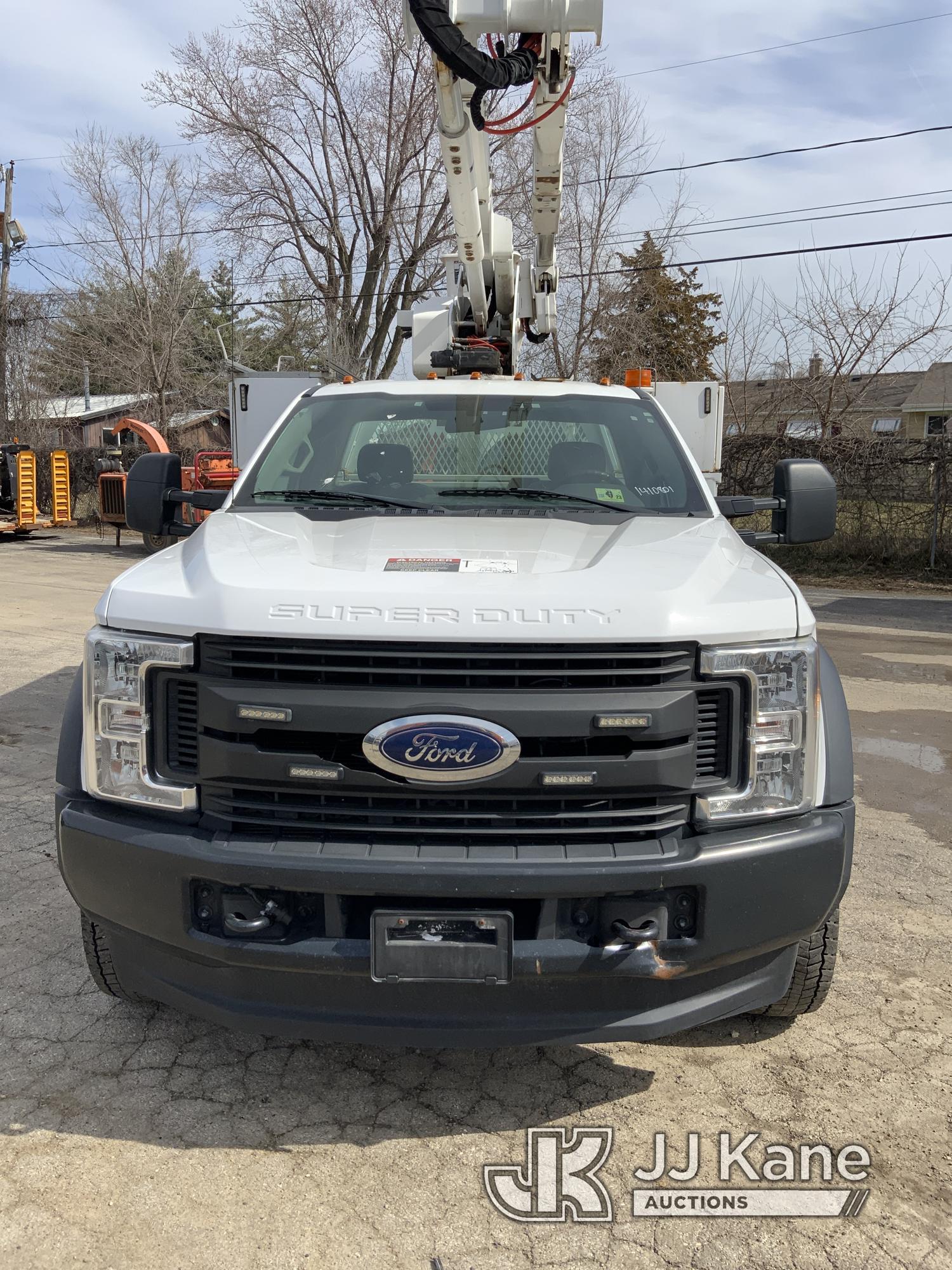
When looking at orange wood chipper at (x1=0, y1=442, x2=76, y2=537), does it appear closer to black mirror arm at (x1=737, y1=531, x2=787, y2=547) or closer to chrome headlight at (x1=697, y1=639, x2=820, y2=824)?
black mirror arm at (x1=737, y1=531, x2=787, y2=547)

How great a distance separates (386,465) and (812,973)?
7.61 ft

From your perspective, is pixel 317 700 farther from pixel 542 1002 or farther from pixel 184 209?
pixel 184 209

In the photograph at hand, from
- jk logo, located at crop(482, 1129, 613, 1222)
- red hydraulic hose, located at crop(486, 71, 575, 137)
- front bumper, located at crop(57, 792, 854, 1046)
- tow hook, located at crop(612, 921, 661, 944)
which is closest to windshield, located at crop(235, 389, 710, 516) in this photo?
front bumper, located at crop(57, 792, 854, 1046)

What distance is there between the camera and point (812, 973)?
2.93 meters

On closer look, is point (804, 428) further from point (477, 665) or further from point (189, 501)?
point (477, 665)

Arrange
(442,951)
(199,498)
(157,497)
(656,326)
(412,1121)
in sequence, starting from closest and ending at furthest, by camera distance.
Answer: (442,951)
(412,1121)
(157,497)
(199,498)
(656,326)

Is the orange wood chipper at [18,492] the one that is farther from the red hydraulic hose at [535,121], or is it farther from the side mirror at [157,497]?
the side mirror at [157,497]

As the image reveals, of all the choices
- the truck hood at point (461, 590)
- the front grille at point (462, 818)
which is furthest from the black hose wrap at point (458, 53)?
the front grille at point (462, 818)

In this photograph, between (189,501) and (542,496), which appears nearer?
(542,496)

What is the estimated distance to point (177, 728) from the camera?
256 cm

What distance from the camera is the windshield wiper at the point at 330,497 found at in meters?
3.66

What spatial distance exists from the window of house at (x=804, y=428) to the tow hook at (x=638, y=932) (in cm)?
1688

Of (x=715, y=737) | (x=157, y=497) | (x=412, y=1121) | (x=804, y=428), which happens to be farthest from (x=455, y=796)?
(x=804, y=428)

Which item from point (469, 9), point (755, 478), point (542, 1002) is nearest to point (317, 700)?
point (542, 1002)
